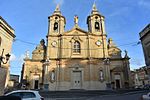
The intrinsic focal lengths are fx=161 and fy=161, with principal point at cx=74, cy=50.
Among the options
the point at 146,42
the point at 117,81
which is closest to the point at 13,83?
the point at 117,81

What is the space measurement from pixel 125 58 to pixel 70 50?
1016 centimetres

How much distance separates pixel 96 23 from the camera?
33.2 meters

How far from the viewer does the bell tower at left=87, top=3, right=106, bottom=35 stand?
32.2 m

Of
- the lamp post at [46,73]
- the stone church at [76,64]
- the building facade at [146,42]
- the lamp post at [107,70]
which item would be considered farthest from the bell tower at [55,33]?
the building facade at [146,42]

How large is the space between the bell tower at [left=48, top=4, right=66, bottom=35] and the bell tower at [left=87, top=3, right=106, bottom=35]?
5468mm

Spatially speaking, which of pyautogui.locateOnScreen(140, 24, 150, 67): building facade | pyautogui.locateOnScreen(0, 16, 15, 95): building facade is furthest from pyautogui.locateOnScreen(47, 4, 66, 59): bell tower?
A: pyautogui.locateOnScreen(140, 24, 150, 67): building facade

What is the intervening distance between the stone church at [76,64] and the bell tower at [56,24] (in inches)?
7.7

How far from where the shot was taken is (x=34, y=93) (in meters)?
9.64

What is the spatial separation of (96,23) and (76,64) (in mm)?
10050

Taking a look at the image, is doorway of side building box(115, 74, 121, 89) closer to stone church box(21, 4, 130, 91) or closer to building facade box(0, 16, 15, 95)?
stone church box(21, 4, 130, 91)

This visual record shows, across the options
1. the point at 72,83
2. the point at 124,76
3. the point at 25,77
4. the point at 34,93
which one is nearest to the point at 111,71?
the point at 124,76

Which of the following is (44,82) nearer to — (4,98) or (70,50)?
(70,50)

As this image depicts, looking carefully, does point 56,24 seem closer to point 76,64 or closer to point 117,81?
point 76,64

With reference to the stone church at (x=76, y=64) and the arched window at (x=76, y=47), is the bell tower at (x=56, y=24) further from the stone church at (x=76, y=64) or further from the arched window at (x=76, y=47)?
the arched window at (x=76, y=47)
